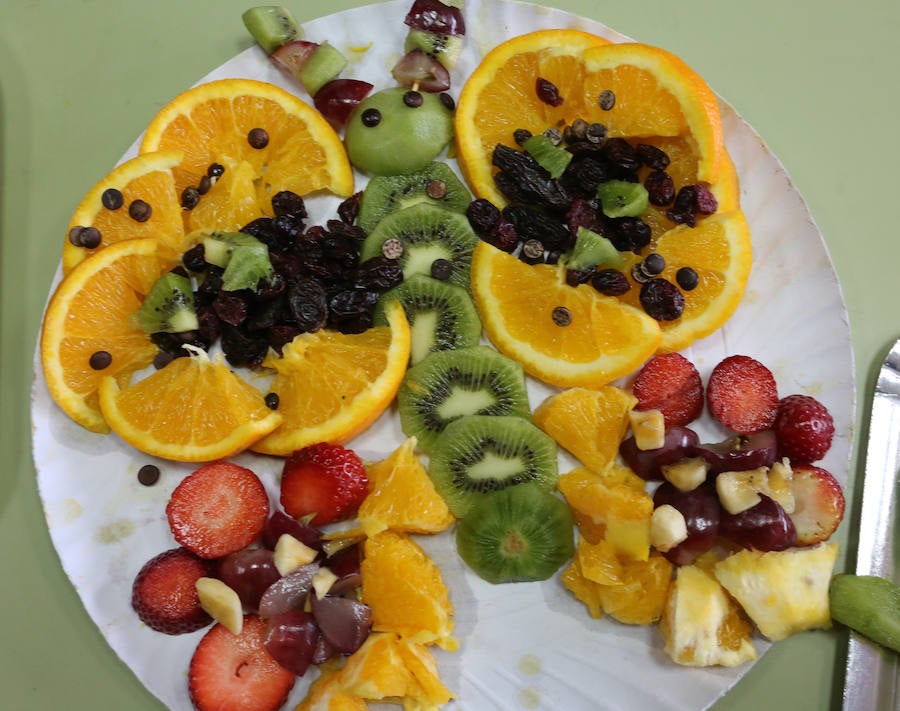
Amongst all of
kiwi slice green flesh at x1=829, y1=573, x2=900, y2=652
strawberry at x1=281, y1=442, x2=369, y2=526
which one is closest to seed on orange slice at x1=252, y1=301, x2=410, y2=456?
strawberry at x1=281, y1=442, x2=369, y2=526

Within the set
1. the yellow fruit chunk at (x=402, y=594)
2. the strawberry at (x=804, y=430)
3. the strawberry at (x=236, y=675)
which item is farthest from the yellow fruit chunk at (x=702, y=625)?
the strawberry at (x=236, y=675)

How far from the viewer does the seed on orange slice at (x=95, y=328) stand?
1973 millimetres

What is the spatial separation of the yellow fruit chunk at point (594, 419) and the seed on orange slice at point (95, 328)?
1.10 metres

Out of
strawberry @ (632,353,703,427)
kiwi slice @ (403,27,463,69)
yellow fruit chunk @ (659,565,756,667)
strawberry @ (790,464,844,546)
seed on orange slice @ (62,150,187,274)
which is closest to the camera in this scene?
yellow fruit chunk @ (659,565,756,667)

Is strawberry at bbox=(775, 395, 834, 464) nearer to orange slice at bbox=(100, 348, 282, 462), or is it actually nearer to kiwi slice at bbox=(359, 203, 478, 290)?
kiwi slice at bbox=(359, 203, 478, 290)

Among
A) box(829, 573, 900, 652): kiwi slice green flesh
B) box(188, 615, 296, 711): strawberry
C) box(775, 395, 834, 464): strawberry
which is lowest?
box(188, 615, 296, 711): strawberry

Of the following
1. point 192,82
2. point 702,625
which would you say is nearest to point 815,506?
point 702,625

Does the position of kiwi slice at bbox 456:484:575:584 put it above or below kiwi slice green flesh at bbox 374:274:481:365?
below

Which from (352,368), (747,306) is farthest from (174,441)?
(747,306)

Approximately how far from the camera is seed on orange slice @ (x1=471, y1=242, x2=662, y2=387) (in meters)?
1.94

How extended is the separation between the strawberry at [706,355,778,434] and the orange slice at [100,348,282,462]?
3.70 feet

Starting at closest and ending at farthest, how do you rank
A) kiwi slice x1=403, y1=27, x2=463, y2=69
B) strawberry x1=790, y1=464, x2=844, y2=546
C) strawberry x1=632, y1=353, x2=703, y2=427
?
strawberry x1=790, y1=464, x2=844, y2=546 < strawberry x1=632, y1=353, x2=703, y2=427 < kiwi slice x1=403, y1=27, x2=463, y2=69

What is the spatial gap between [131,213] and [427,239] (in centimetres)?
80

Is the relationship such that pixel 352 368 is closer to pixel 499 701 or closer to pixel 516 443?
pixel 516 443
